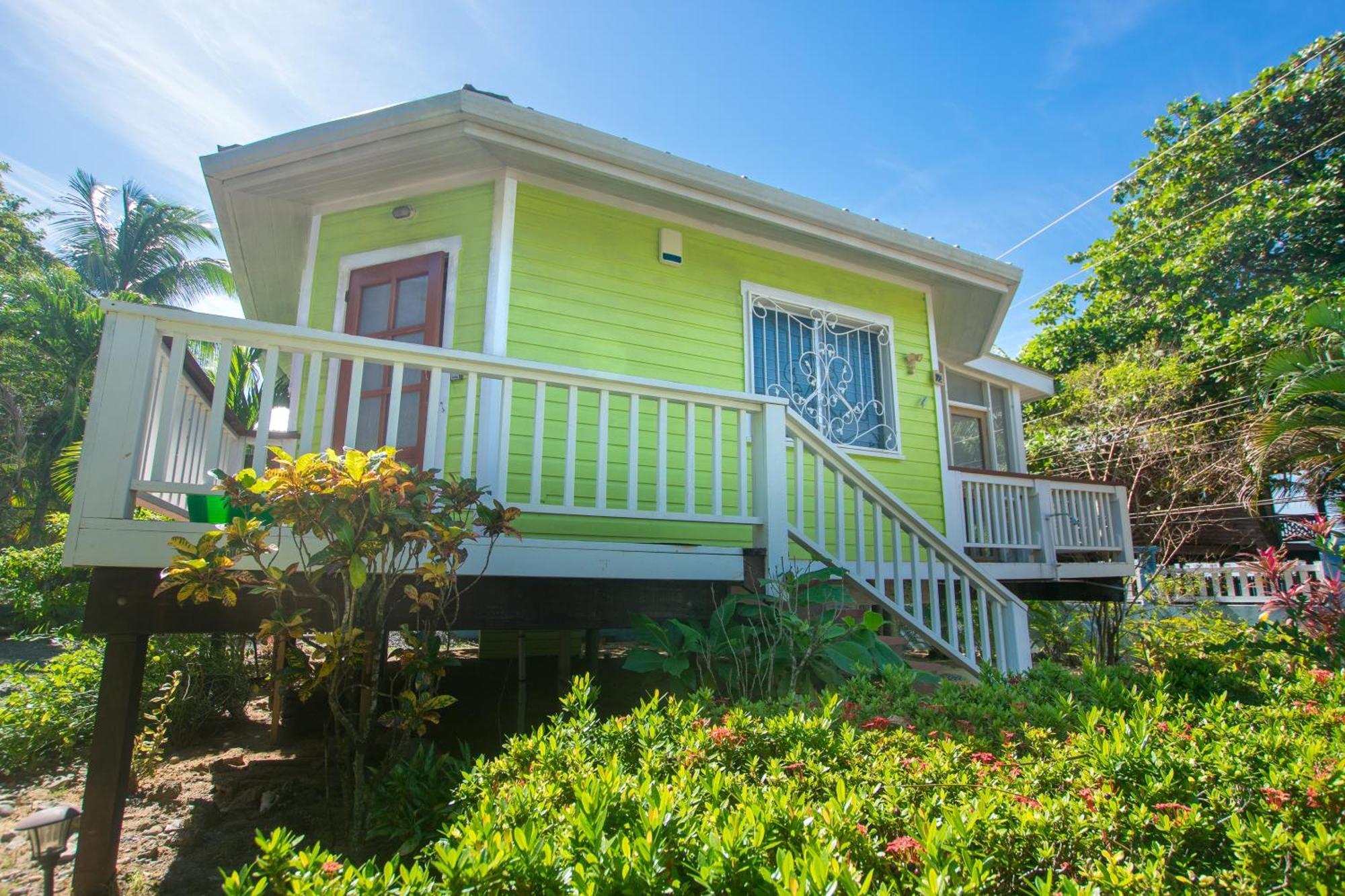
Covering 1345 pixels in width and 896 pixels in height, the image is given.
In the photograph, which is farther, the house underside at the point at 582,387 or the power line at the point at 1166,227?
the power line at the point at 1166,227

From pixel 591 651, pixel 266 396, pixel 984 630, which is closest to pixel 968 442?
pixel 984 630

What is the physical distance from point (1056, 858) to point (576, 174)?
5.26 meters

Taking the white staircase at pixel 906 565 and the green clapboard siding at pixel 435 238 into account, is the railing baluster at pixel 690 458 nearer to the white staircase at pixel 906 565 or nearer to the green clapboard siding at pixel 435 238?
the white staircase at pixel 906 565

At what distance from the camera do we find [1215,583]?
45.2 feet

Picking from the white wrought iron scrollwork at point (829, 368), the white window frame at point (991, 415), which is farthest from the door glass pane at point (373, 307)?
the white window frame at point (991, 415)

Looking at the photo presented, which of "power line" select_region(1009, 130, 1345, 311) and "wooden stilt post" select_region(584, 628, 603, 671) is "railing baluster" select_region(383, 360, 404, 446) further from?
"power line" select_region(1009, 130, 1345, 311)

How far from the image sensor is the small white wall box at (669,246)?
6.15 m

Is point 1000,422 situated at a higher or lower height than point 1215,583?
higher

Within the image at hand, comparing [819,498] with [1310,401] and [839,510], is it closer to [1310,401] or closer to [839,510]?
[839,510]

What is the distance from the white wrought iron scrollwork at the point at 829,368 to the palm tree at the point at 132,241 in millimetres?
20784

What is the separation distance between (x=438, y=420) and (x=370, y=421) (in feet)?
7.06

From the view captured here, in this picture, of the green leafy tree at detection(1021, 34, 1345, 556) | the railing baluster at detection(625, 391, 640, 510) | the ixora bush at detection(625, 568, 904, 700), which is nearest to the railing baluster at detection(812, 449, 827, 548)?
the ixora bush at detection(625, 568, 904, 700)

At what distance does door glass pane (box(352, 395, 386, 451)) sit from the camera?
5.44 metres

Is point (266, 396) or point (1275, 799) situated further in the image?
point (266, 396)
